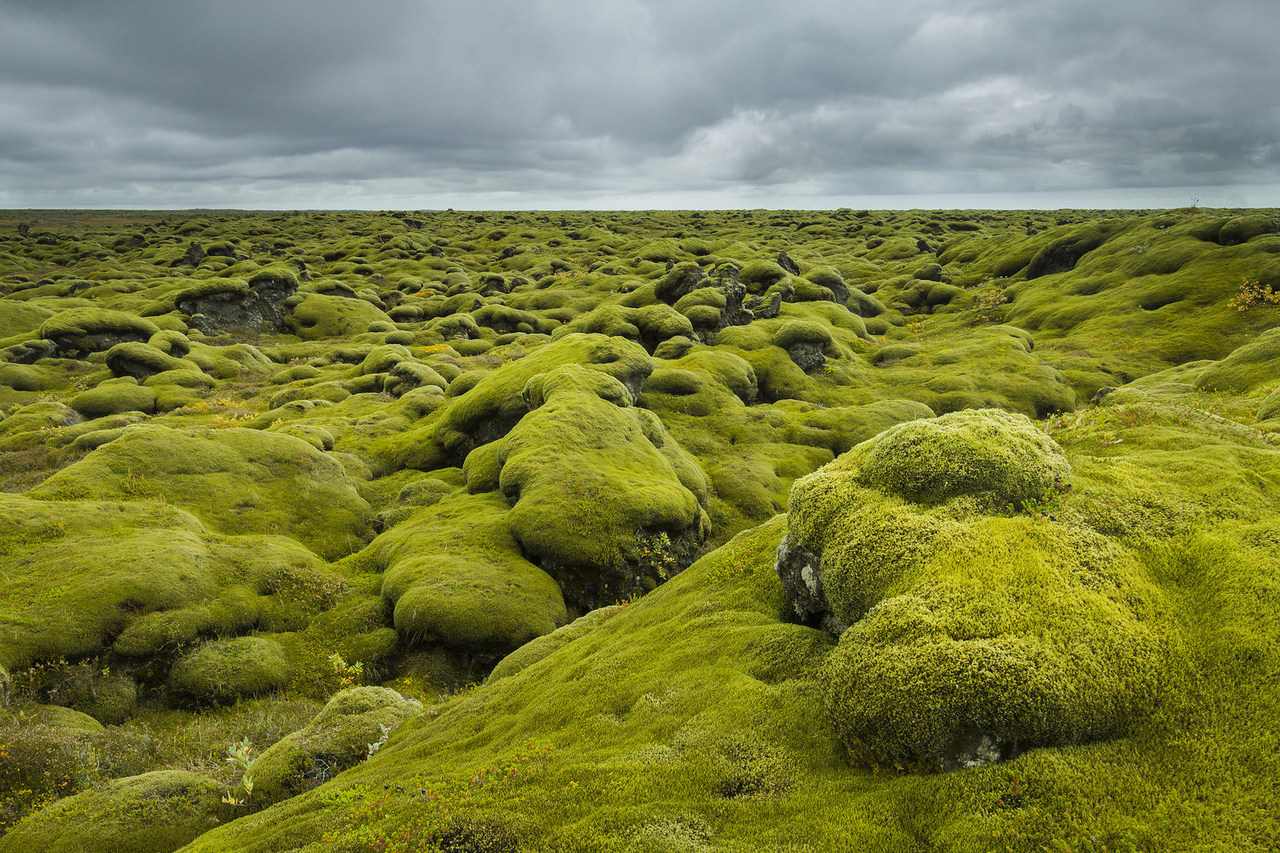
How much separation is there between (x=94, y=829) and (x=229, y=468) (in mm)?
17854

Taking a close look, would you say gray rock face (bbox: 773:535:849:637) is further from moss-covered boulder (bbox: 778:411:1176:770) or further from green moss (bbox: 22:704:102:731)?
green moss (bbox: 22:704:102:731)

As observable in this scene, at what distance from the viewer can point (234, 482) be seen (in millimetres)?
24797

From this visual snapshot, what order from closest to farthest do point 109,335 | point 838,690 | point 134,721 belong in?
point 838,690 → point 134,721 → point 109,335

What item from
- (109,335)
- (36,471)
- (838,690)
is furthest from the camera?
(109,335)

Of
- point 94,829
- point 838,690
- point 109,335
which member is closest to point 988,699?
point 838,690

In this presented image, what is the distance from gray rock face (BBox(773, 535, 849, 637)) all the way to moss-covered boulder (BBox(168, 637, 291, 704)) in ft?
48.4

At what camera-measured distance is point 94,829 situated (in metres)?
10.1

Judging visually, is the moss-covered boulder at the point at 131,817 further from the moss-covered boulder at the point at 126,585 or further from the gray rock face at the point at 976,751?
the gray rock face at the point at 976,751

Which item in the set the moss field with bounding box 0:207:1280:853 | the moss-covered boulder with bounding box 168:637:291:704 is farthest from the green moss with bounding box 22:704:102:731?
the moss-covered boulder with bounding box 168:637:291:704

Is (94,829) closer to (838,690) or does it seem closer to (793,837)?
(793,837)

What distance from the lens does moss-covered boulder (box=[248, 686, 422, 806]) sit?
11.3 m

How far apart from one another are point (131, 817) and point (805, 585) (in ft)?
39.7

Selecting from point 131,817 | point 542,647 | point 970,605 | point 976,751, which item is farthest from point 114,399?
point 976,751

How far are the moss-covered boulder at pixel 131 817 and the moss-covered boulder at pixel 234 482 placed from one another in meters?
13.1
